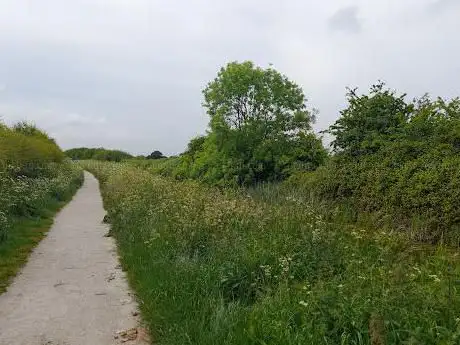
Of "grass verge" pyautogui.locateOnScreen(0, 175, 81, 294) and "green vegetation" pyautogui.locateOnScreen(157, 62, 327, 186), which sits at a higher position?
"green vegetation" pyautogui.locateOnScreen(157, 62, 327, 186)

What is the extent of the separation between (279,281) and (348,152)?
33.3ft

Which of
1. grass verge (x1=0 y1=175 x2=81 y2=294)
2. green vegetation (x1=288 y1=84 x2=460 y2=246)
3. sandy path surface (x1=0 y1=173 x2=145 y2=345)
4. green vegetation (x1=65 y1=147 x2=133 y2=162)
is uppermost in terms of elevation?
green vegetation (x1=65 y1=147 x2=133 y2=162)

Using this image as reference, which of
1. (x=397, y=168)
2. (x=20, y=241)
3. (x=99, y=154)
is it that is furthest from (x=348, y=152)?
(x=99, y=154)

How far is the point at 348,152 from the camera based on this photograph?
15.6m

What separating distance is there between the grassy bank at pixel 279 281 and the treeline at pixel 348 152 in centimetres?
195

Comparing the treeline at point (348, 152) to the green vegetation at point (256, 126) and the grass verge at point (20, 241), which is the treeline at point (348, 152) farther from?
the grass verge at point (20, 241)

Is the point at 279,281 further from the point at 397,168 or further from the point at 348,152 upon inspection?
the point at 348,152

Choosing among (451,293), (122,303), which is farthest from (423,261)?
(122,303)

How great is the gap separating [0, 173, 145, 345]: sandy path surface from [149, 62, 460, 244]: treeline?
6.11m

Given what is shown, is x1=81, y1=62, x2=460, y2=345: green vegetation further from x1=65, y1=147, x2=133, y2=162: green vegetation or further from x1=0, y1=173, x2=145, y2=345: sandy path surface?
x1=65, y1=147, x2=133, y2=162: green vegetation

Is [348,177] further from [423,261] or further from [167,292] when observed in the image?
[167,292]

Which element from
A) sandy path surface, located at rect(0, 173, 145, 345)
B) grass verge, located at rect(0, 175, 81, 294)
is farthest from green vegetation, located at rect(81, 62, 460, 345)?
grass verge, located at rect(0, 175, 81, 294)

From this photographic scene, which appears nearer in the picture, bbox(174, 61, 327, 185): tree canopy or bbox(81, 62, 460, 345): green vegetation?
bbox(81, 62, 460, 345): green vegetation

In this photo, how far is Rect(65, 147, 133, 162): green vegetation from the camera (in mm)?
95438
